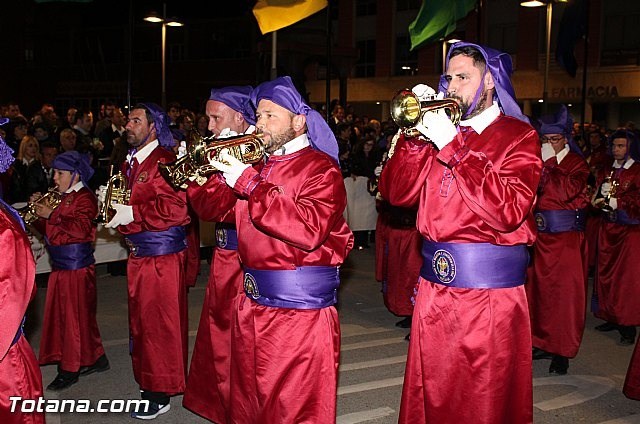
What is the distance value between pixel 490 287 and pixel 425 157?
0.83 metres

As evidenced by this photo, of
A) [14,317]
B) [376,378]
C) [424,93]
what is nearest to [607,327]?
[376,378]

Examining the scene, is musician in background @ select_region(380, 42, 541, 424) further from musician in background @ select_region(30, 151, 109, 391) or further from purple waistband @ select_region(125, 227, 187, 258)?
musician in background @ select_region(30, 151, 109, 391)

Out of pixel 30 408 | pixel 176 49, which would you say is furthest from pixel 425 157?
pixel 176 49

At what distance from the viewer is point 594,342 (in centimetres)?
767

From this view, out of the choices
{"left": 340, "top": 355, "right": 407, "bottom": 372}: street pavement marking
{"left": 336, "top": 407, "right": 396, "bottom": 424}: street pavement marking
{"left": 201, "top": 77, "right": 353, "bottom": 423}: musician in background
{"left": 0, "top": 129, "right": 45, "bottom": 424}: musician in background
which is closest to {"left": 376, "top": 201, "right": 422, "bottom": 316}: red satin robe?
{"left": 340, "top": 355, "right": 407, "bottom": 372}: street pavement marking

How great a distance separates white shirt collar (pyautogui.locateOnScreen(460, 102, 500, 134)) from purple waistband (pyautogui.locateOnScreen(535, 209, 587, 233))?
316 cm

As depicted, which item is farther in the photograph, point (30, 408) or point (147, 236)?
point (147, 236)

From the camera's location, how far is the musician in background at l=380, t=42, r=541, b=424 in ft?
11.8

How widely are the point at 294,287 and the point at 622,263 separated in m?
5.50

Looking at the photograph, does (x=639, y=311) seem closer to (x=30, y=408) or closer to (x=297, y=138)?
(x=297, y=138)

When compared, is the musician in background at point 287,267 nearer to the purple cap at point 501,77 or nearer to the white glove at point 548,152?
the purple cap at point 501,77

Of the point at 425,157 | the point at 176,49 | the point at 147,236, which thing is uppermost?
the point at 176,49

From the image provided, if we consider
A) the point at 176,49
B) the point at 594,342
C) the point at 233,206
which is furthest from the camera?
the point at 176,49

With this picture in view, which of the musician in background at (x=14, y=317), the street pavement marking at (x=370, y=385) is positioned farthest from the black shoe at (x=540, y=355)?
the musician in background at (x=14, y=317)
